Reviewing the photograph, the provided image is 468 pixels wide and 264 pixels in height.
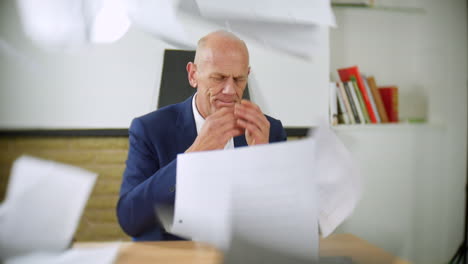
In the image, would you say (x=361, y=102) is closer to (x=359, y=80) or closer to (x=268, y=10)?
(x=359, y=80)

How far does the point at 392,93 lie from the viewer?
0.27 metres

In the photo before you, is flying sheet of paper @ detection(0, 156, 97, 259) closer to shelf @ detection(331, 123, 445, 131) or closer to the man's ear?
the man's ear

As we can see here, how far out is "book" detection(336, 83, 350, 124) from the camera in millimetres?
274

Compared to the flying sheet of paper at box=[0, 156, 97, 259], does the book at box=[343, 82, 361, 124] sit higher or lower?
higher

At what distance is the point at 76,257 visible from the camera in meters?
0.23

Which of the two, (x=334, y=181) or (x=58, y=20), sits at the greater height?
(x=58, y=20)

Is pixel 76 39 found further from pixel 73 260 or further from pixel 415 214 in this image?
pixel 415 214

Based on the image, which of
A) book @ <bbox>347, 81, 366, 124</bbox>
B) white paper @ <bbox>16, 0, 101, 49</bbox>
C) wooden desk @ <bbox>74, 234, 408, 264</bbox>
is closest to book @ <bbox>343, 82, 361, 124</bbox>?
book @ <bbox>347, 81, 366, 124</bbox>

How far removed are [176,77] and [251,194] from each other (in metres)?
0.11

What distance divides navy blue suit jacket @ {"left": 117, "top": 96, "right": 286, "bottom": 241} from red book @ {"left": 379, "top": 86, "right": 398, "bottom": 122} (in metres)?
0.10

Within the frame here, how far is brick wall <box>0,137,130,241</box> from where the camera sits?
227 millimetres

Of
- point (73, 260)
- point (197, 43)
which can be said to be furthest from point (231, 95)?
point (73, 260)

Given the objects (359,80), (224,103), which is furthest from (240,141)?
(359,80)

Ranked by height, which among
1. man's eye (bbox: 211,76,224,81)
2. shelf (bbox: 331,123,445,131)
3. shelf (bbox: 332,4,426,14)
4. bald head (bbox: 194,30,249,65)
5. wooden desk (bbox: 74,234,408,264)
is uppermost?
shelf (bbox: 332,4,426,14)
